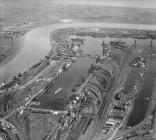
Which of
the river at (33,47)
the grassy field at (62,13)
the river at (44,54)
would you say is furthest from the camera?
the grassy field at (62,13)

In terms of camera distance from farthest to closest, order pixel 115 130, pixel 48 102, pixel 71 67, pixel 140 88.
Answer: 1. pixel 71 67
2. pixel 140 88
3. pixel 48 102
4. pixel 115 130

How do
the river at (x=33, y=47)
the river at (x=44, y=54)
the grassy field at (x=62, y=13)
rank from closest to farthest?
1. the river at (x=44, y=54)
2. the river at (x=33, y=47)
3. the grassy field at (x=62, y=13)

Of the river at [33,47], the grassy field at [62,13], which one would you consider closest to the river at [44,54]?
the river at [33,47]

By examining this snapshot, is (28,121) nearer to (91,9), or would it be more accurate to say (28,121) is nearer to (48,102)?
(48,102)

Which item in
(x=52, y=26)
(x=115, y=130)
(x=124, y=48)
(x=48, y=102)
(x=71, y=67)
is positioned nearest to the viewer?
(x=115, y=130)

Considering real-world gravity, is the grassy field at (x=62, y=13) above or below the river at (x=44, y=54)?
above

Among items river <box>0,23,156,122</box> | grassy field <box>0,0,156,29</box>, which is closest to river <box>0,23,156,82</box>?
river <box>0,23,156,122</box>

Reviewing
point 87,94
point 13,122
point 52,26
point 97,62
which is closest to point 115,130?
point 87,94

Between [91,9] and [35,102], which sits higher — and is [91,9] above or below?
above

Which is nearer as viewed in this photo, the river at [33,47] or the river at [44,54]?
the river at [44,54]

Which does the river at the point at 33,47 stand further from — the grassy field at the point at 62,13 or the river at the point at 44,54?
the grassy field at the point at 62,13

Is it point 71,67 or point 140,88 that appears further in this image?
point 71,67
